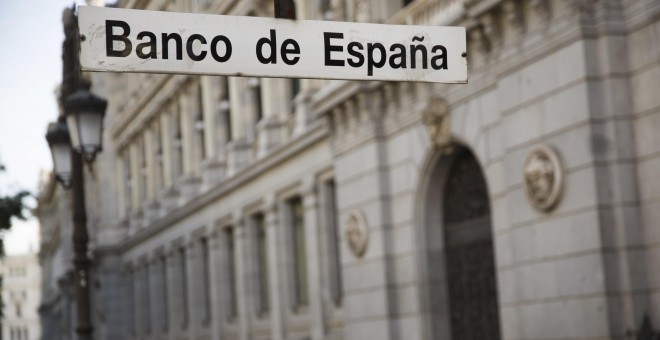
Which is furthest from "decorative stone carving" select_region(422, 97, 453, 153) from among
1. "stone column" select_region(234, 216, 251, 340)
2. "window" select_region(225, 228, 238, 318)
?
"window" select_region(225, 228, 238, 318)

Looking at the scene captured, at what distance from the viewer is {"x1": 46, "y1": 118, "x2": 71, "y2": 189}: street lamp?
15867 millimetres

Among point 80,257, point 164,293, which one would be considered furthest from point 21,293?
point 80,257

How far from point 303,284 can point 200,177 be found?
10.1 m

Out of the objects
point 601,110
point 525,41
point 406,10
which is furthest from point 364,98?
point 601,110

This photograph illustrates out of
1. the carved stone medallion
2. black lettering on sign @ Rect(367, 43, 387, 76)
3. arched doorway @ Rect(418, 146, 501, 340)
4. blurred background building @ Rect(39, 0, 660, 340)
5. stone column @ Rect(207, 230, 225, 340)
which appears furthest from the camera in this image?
stone column @ Rect(207, 230, 225, 340)

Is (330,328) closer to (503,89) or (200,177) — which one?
(503,89)

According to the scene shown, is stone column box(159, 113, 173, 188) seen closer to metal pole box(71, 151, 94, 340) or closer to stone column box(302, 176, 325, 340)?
stone column box(302, 176, 325, 340)

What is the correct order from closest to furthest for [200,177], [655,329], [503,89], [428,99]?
[655,329]
[503,89]
[428,99]
[200,177]

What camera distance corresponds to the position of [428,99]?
20.0 m

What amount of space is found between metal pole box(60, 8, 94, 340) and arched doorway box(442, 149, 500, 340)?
6.65 m

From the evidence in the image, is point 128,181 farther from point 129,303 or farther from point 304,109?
point 304,109

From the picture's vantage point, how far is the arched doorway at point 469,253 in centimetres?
1964

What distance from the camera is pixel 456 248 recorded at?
20.7 meters

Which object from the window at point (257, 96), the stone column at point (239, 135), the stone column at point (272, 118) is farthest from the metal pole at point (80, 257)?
the stone column at point (239, 135)
